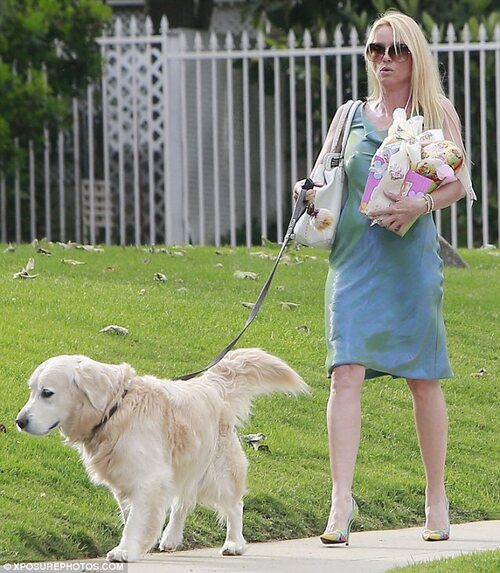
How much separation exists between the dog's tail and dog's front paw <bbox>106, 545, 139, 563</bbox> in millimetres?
830

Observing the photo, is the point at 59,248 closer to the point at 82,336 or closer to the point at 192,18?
the point at 82,336

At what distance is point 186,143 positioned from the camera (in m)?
14.0

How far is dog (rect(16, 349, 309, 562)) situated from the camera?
4902 millimetres

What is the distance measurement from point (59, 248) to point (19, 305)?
8.76 feet

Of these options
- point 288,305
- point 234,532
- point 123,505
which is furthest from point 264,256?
point 123,505

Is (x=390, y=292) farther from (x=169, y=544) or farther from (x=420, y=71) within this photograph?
(x=169, y=544)

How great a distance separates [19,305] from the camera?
8.34 meters

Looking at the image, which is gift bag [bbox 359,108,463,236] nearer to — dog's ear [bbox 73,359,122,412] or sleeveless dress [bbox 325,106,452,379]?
sleeveless dress [bbox 325,106,452,379]

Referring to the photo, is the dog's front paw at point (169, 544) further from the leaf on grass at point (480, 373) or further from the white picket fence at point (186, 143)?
the white picket fence at point (186, 143)

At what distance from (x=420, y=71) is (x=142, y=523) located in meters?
2.06

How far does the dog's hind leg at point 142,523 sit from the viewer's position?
4.83 m

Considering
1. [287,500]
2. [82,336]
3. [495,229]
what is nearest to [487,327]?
[82,336]

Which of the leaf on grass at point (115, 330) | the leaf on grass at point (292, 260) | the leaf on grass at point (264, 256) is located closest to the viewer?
the leaf on grass at point (115, 330)

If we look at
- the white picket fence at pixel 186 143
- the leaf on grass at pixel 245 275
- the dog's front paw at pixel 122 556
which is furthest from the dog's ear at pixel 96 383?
the white picket fence at pixel 186 143
